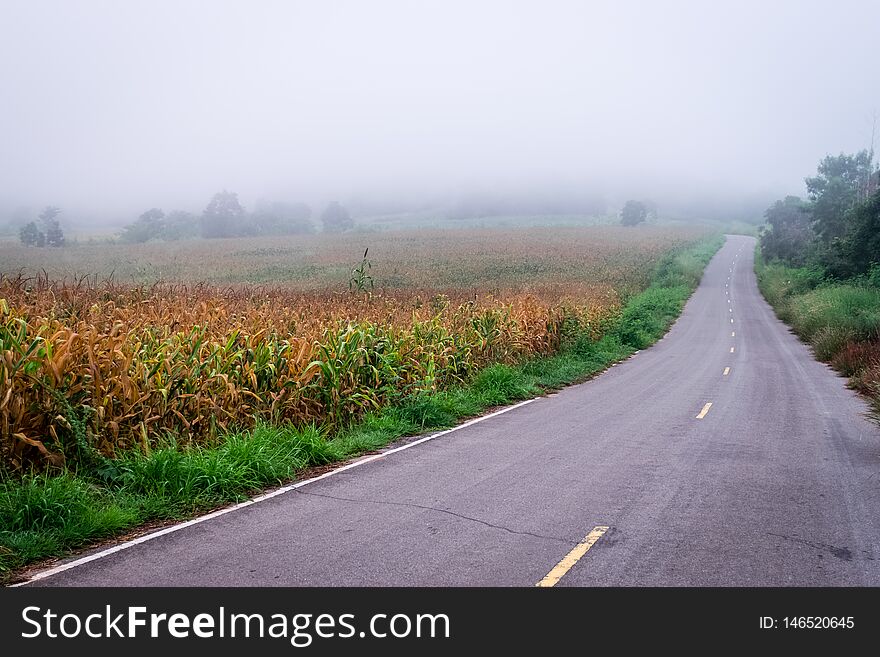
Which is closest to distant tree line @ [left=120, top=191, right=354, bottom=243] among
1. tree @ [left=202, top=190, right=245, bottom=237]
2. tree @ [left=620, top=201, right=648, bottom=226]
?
tree @ [left=202, top=190, right=245, bottom=237]

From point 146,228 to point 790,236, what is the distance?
97169mm

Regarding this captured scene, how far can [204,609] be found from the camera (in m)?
4.25

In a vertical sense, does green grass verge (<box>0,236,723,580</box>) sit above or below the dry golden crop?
below

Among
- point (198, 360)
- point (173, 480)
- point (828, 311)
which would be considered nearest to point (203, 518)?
point (173, 480)

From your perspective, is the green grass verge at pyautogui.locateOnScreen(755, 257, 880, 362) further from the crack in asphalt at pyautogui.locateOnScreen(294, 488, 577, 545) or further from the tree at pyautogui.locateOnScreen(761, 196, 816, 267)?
the crack in asphalt at pyautogui.locateOnScreen(294, 488, 577, 545)

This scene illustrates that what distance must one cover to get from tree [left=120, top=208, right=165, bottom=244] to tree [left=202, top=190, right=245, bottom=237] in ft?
27.1

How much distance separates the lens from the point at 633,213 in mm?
151750

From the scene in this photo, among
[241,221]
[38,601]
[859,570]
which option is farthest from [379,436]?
[241,221]

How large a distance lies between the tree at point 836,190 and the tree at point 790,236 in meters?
1.35

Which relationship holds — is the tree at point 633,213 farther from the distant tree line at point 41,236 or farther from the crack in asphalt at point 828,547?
the crack in asphalt at point 828,547

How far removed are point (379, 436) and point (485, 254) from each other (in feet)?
166

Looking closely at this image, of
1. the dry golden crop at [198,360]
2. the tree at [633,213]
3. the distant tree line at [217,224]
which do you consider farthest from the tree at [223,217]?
the dry golden crop at [198,360]

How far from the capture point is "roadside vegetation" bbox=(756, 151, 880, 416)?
1960cm

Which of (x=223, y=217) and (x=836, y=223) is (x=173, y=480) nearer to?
(x=836, y=223)
